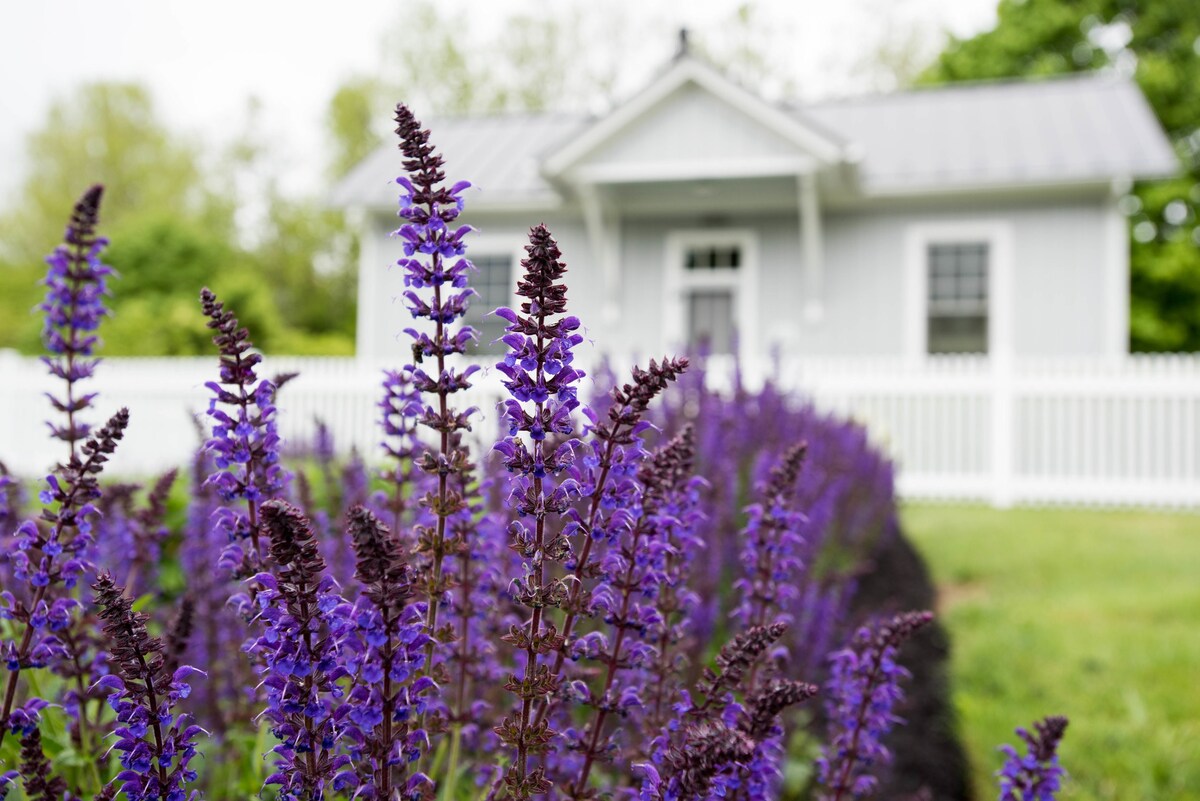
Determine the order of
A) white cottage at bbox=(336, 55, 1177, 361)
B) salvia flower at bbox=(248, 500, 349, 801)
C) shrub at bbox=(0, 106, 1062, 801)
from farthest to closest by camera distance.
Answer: white cottage at bbox=(336, 55, 1177, 361), shrub at bbox=(0, 106, 1062, 801), salvia flower at bbox=(248, 500, 349, 801)

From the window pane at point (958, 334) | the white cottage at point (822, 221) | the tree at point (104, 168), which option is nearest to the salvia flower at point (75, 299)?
the white cottage at point (822, 221)

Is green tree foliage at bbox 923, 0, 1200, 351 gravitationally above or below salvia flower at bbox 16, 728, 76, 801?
above

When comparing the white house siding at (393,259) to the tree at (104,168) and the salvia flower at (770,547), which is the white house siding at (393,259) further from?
the tree at (104,168)

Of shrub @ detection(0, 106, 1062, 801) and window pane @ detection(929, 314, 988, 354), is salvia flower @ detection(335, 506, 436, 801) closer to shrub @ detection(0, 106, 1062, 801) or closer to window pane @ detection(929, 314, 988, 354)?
shrub @ detection(0, 106, 1062, 801)

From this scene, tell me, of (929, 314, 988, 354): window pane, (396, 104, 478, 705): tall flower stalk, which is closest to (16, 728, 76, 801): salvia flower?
(396, 104, 478, 705): tall flower stalk

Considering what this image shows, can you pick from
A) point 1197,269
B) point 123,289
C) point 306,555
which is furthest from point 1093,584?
point 123,289

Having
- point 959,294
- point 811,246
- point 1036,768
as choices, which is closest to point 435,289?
point 1036,768

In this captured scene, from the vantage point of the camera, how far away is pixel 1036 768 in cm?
192

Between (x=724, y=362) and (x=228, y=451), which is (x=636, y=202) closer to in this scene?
(x=724, y=362)

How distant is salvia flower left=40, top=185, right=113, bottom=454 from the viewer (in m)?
2.24

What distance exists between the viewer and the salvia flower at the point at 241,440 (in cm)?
160

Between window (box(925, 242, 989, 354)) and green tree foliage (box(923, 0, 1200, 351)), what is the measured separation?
9.56 metres

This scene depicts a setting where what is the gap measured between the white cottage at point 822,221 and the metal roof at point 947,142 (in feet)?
0.18

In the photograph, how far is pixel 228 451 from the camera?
66.9 inches
